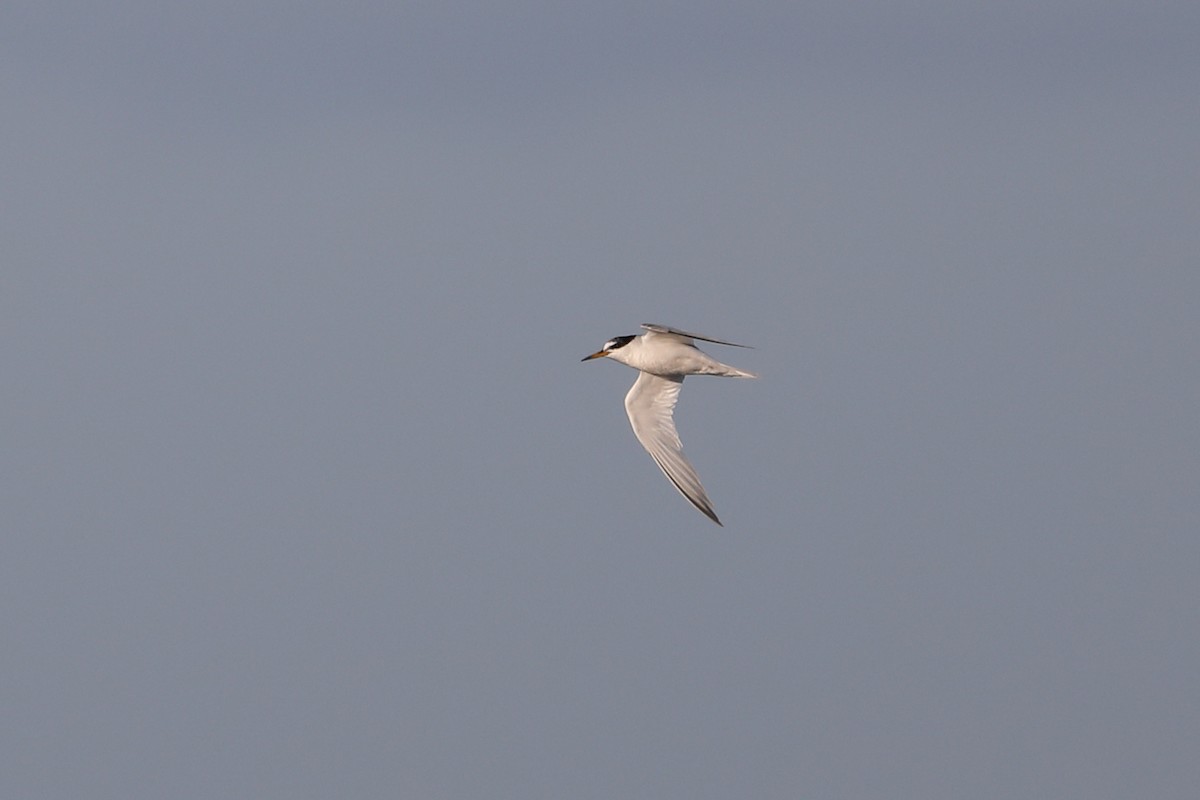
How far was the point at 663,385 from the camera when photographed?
33719mm

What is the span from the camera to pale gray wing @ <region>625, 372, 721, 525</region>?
107 ft

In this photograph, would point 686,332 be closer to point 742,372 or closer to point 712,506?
point 742,372

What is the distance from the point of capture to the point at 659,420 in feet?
110

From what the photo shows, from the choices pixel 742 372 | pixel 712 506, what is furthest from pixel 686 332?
pixel 712 506

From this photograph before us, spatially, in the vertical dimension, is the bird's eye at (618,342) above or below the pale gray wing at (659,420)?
above

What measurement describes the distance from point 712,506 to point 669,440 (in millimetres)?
2700

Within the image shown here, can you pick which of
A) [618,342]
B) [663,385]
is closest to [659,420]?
[663,385]

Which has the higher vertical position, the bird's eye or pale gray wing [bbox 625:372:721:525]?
the bird's eye

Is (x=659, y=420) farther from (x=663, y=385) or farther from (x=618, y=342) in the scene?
(x=618, y=342)

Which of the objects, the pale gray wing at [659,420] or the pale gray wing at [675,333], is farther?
the pale gray wing at [659,420]

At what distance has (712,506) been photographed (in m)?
30.9

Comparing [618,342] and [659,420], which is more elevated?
[618,342]

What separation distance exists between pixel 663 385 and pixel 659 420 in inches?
29.1

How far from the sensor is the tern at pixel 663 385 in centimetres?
3144
